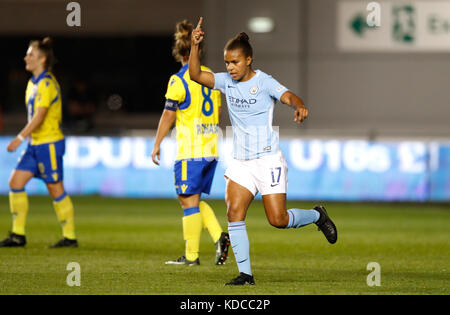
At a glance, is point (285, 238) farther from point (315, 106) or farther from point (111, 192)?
point (315, 106)

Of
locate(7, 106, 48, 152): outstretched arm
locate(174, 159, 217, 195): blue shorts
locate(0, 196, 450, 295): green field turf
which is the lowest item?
locate(0, 196, 450, 295): green field turf

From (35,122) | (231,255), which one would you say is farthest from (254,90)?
(35,122)

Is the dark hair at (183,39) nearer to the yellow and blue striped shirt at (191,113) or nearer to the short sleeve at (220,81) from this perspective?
the yellow and blue striped shirt at (191,113)

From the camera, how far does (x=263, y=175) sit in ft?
26.9

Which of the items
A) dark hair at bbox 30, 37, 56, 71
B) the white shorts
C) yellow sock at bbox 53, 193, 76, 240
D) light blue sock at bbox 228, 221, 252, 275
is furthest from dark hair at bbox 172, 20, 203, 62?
yellow sock at bbox 53, 193, 76, 240

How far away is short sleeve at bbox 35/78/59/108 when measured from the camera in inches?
440

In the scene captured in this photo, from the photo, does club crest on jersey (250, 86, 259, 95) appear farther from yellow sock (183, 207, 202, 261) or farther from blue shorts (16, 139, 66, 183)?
blue shorts (16, 139, 66, 183)

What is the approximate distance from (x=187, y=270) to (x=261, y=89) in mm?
2119

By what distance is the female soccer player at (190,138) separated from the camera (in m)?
9.62

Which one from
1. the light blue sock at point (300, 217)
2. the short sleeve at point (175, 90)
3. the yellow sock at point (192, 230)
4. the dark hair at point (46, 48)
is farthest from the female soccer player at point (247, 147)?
the dark hair at point (46, 48)

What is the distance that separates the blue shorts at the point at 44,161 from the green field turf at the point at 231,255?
860 millimetres

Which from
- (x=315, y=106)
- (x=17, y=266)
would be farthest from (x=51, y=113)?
(x=315, y=106)

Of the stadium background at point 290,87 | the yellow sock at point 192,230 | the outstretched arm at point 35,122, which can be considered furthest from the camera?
the stadium background at point 290,87

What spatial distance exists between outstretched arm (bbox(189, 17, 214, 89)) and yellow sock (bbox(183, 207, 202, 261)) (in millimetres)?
1811
